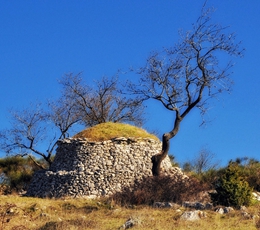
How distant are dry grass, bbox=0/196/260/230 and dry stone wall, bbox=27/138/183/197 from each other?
398 cm

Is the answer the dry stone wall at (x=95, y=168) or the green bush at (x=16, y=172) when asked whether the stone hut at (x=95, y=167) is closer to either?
the dry stone wall at (x=95, y=168)

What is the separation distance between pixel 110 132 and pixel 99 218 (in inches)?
464

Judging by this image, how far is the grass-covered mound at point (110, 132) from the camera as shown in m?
28.0

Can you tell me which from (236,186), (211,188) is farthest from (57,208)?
(211,188)

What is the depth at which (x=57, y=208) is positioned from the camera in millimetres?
19938

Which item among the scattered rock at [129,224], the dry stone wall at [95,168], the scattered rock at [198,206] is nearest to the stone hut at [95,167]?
the dry stone wall at [95,168]

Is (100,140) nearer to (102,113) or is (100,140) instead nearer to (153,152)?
(153,152)

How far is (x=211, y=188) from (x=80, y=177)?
742 centimetres

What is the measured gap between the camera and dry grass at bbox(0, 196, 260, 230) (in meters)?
14.4

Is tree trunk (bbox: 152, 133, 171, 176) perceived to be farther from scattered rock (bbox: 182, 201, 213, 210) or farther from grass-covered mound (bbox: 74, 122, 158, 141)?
scattered rock (bbox: 182, 201, 213, 210)

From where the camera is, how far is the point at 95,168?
26141 millimetres

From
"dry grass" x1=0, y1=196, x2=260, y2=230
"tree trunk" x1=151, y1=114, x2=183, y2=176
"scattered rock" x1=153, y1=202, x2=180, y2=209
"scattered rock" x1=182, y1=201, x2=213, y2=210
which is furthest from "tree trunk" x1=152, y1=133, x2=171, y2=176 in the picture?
"scattered rock" x1=182, y1=201, x2=213, y2=210

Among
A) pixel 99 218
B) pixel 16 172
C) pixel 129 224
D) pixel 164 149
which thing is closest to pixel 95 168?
pixel 164 149

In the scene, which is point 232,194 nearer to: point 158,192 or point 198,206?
point 198,206
